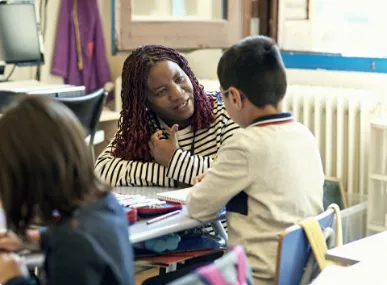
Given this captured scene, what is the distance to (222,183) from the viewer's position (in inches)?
69.5

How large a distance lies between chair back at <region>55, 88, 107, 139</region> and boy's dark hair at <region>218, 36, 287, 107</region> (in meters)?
1.03

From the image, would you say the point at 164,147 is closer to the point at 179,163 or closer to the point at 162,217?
the point at 179,163

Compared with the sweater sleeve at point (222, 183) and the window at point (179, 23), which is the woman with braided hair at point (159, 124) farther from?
the window at point (179, 23)

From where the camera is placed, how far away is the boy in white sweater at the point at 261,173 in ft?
5.76

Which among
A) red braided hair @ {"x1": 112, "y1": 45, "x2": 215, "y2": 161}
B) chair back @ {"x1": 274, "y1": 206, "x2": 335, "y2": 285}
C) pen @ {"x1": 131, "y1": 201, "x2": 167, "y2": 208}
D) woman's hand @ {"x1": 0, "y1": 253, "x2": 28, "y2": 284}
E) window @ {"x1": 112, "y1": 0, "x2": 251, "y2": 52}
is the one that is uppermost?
window @ {"x1": 112, "y1": 0, "x2": 251, "y2": 52}

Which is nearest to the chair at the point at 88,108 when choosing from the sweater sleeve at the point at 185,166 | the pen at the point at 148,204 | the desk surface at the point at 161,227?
the sweater sleeve at the point at 185,166

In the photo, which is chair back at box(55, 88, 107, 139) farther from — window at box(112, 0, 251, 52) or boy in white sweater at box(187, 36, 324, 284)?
boy in white sweater at box(187, 36, 324, 284)

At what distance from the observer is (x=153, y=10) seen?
333cm

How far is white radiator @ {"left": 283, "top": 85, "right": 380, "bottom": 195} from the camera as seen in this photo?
3.21m

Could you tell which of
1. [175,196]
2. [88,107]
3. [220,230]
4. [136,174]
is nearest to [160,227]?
[175,196]

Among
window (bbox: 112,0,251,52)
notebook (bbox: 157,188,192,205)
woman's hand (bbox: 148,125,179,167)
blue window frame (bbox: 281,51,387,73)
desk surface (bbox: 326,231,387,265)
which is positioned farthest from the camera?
blue window frame (bbox: 281,51,387,73)

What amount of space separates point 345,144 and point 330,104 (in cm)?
20

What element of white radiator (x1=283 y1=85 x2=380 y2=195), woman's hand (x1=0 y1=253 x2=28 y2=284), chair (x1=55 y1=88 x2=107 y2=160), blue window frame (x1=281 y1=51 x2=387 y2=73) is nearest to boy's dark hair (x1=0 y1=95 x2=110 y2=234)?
woman's hand (x1=0 y1=253 x2=28 y2=284)

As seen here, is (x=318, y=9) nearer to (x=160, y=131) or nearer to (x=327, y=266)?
(x=160, y=131)
